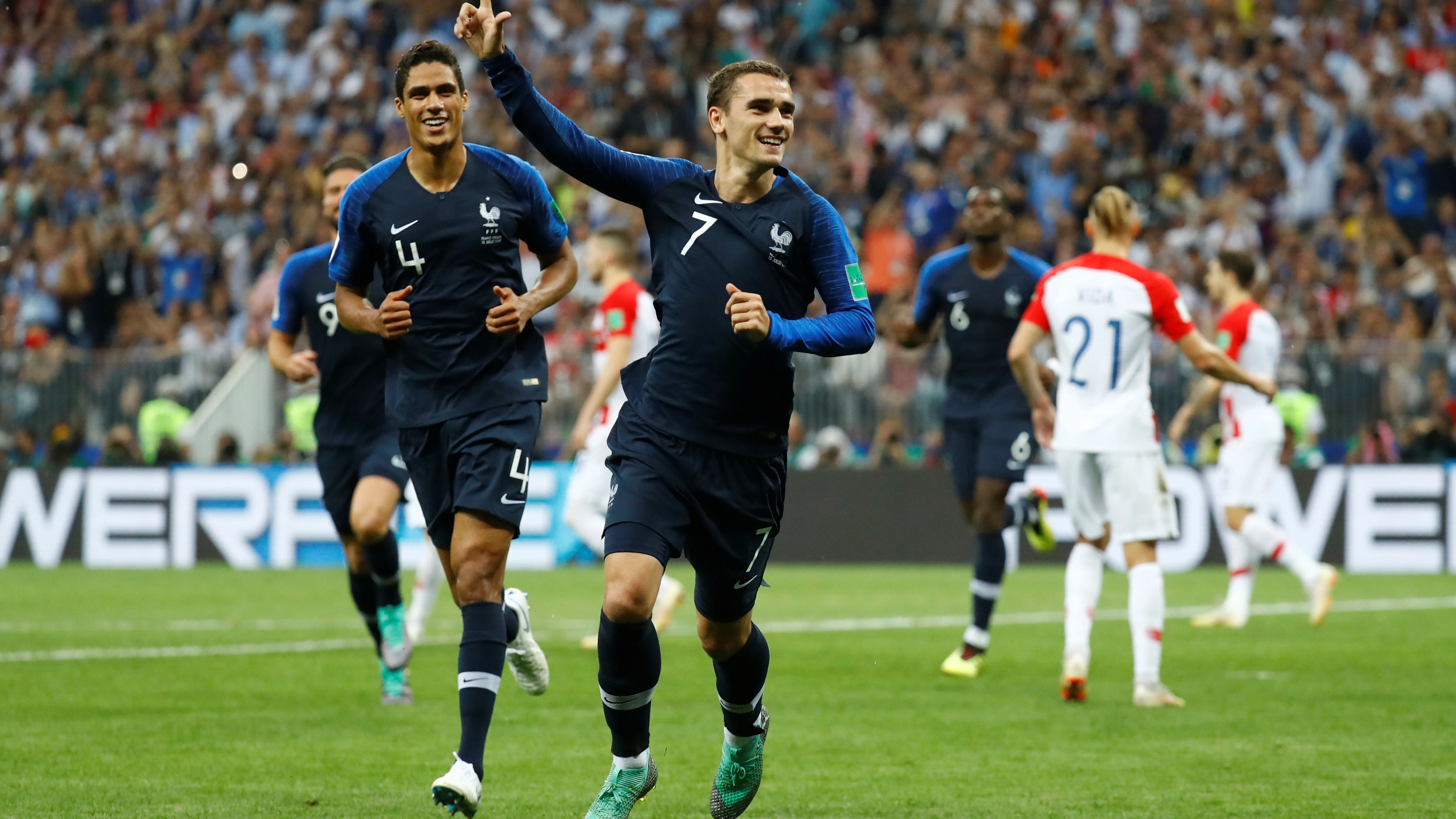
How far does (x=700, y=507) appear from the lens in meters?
5.64

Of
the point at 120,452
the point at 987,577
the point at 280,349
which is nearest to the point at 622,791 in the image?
the point at 280,349

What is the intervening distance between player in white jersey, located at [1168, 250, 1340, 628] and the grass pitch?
0.32 meters

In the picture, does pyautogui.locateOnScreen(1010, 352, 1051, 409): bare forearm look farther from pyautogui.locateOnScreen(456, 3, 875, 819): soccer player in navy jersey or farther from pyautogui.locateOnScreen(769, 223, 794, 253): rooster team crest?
pyautogui.locateOnScreen(769, 223, 794, 253): rooster team crest

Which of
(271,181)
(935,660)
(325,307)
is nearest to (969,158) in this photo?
(271,181)

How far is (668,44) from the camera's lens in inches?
1030

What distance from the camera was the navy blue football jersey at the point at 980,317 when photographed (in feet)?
34.9

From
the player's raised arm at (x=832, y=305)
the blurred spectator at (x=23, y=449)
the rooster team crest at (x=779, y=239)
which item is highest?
the rooster team crest at (x=779, y=239)

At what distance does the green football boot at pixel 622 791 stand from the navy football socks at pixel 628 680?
55 mm

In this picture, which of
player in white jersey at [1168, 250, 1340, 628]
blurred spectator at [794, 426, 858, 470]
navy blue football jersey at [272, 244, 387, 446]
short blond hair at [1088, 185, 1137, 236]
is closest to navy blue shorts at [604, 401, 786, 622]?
navy blue football jersey at [272, 244, 387, 446]

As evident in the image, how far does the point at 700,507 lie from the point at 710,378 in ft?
1.33

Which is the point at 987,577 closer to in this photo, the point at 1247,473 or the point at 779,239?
the point at 1247,473

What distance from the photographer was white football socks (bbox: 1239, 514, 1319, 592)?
39.8 ft

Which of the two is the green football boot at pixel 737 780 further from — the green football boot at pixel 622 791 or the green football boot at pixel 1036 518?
the green football boot at pixel 1036 518

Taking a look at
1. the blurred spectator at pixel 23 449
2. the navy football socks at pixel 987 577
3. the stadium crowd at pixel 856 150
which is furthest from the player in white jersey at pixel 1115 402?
the blurred spectator at pixel 23 449
